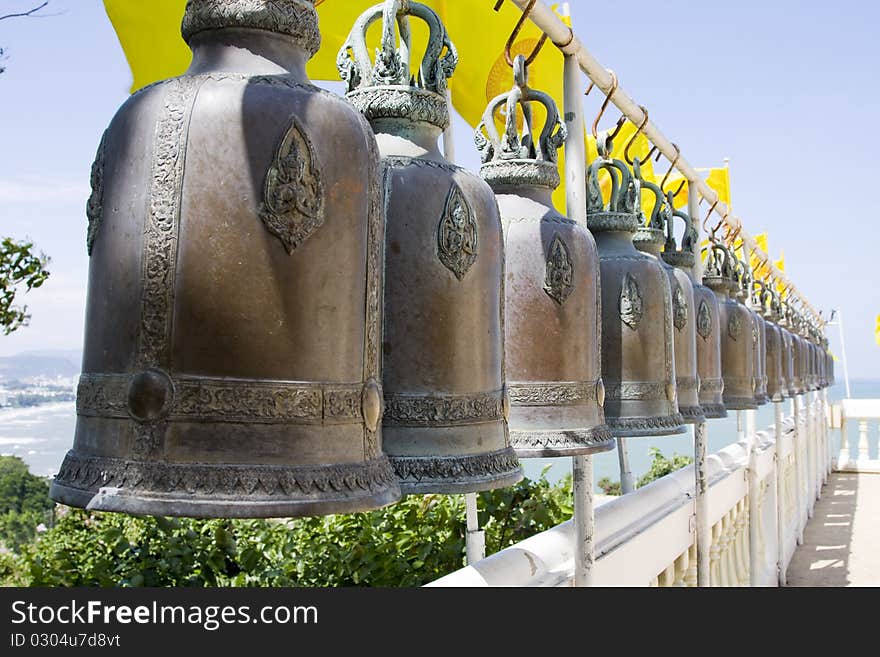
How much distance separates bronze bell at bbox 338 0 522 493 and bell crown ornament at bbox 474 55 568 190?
55 cm

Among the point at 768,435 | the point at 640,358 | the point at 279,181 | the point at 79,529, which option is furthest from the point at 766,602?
the point at 768,435

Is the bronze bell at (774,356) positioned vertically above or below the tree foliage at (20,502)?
above

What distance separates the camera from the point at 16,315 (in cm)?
457

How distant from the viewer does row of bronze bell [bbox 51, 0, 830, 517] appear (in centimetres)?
120

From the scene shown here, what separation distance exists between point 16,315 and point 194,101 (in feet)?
12.3

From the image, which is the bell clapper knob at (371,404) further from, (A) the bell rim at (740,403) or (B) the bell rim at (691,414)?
(A) the bell rim at (740,403)

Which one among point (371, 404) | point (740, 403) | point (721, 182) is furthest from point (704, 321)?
point (721, 182)

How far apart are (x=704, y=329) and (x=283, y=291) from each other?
2.70 meters

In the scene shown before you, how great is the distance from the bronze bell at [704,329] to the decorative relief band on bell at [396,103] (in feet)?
6.40

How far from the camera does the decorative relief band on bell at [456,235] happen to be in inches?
64.2

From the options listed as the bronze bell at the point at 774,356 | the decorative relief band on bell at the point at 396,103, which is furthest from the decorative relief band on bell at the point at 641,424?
Answer: the bronze bell at the point at 774,356

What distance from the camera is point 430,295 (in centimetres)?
163

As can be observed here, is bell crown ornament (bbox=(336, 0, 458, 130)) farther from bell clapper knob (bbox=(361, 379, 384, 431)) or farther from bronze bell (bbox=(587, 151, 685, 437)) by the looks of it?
bronze bell (bbox=(587, 151, 685, 437))

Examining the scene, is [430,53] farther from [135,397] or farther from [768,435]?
[768,435]
